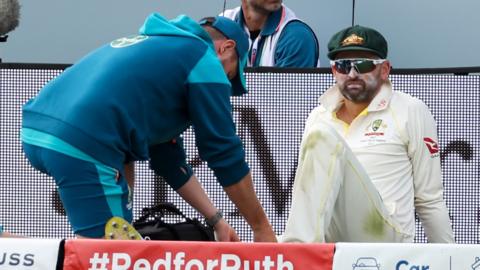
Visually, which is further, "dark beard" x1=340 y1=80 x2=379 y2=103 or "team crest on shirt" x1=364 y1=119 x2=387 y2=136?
"dark beard" x1=340 y1=80 x2=379 y2=103

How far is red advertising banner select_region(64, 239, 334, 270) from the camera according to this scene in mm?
4457

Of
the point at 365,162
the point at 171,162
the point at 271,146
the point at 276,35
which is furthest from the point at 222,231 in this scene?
the point at 276,35

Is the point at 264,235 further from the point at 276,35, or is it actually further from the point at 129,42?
the point at 276,35

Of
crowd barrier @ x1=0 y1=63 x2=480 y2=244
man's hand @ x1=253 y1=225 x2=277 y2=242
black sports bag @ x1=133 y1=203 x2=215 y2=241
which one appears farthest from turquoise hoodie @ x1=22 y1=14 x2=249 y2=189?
crowd barrier @ x1=0 y1=63 x2=480 y2=244

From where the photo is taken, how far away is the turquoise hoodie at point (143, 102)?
493 centimetres

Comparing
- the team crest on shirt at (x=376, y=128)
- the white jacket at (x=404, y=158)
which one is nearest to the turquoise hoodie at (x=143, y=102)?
the white jacket at (x=404, y=158)

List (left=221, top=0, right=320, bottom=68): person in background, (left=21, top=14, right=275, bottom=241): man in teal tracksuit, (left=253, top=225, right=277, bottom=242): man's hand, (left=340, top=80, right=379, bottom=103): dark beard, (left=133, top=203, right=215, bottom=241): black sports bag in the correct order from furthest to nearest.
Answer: (left=221, top=0, right=320, bottom=68): person in background
(left=340, top=80, right=379, bottom=103): dark beard
(left=133, top=203, right=215, bottom=241): black sports bag
(left=253, top=225, right=277, bottom=242): man's hand
(left=21, top=14, right=275, bottom=241): man in teal tracksuit

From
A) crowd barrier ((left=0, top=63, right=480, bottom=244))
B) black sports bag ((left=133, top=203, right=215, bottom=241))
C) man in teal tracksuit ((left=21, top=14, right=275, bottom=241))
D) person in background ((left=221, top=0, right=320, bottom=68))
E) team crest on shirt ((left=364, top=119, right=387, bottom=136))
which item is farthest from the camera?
person in background ((left=221, top=0, right=320, bottom=68))

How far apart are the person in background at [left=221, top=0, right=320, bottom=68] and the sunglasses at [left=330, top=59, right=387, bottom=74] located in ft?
3.51

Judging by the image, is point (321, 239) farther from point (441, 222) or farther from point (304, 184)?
point (441, 222)

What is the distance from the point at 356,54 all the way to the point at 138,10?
6.26ft

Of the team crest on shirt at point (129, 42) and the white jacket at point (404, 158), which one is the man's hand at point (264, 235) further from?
the team crest on shirt at point (129, 42)

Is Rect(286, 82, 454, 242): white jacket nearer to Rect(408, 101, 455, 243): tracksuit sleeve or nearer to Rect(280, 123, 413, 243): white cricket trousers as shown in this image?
Rect(408, 101, 455, 243): tracksuit sleeve

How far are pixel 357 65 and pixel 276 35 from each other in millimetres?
1272
